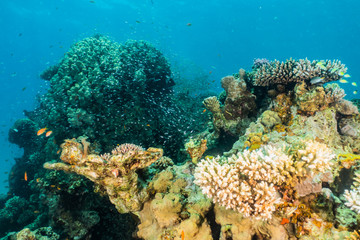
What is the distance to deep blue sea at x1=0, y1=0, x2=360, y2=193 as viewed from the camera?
65312mm

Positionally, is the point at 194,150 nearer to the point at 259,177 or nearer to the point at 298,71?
the point at 259,177

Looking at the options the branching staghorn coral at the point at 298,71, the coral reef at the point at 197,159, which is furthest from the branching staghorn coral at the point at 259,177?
the branching staghorn coral at the point at 298,71

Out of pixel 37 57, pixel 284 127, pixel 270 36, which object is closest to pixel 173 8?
pixel 270 36

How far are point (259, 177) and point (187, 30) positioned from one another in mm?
120539

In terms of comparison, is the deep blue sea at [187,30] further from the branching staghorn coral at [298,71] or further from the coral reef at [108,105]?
the branching staghorn coral at [298,71]

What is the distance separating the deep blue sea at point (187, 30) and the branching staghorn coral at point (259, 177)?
2012 inches

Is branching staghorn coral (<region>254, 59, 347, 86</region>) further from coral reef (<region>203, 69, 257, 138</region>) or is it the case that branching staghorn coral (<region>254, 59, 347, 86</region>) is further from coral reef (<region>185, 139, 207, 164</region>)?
coral reef (<region>185, 139, 207, 164</region>)

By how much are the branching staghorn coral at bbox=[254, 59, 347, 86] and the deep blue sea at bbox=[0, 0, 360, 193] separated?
156 ft

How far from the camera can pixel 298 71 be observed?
5.70 metres

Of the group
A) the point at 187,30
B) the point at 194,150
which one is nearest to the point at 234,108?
the point at 194,150

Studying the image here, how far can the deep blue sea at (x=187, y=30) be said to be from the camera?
65.3 m

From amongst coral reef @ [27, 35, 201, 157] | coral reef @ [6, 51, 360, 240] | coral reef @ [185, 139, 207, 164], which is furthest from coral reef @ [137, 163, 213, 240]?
coral reef @ [27, 35, 201, 157]

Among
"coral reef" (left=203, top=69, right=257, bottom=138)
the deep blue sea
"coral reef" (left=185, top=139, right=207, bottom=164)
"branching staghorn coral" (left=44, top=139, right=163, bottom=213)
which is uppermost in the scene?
the deep blue sea

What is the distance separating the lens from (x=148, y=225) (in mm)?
4008
